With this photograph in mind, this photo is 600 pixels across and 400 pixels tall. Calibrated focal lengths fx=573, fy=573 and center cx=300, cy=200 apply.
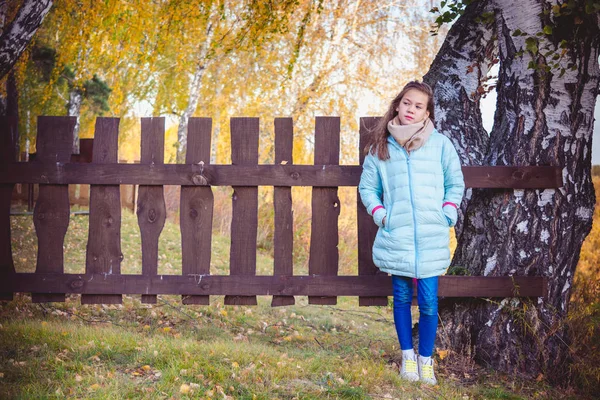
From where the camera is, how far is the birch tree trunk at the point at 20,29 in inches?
161

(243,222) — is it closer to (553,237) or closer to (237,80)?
(553,237)

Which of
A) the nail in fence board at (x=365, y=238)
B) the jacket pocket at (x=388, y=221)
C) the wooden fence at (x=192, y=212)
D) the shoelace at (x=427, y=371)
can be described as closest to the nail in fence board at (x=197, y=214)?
the wooden fence at (x=192, y=212)

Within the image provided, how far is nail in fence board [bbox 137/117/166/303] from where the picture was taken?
4.39 metres

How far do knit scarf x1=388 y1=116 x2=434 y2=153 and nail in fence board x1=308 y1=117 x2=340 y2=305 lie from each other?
2.68 ft

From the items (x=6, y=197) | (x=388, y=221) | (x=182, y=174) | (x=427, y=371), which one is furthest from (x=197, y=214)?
(x=427, y=371)

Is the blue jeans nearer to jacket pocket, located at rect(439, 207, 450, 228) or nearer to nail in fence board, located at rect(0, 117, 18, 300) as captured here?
jacket pocket, located at rect(439, 207, 450, 228)

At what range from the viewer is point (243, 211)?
443 cm

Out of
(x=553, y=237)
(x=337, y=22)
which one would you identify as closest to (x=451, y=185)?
(x=553, y=237)

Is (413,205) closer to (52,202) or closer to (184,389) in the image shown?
(184,389)

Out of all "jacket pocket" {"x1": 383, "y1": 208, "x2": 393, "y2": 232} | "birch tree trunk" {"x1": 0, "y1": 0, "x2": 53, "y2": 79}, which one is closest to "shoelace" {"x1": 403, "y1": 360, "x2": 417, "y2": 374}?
"jacket pocket" {"x1": 383, "y1": 208, "x2": 393, "y2": 232}

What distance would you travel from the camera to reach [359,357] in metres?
4.08

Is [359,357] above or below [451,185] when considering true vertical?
below

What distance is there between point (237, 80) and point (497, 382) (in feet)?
38.0

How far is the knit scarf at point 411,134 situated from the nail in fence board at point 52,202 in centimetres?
249
